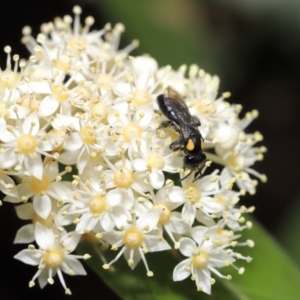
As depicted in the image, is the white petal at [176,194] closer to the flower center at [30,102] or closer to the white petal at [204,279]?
the white petal at [204,279]

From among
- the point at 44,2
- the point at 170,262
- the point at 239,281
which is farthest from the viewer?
the point at 44,2

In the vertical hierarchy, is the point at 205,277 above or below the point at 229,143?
below

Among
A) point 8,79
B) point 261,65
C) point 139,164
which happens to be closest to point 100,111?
point 139,164

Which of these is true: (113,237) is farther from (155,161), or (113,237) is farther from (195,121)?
(195,121)

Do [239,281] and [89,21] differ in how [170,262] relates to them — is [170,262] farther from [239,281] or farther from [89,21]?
[89,21]

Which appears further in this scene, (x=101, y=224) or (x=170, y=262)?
(x=170, y=262)

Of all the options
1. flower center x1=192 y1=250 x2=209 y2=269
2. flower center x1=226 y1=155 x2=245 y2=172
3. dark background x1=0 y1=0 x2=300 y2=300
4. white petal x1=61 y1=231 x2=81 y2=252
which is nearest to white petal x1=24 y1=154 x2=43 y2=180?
white petal x1=61 y1=231 x2=81 y2=252

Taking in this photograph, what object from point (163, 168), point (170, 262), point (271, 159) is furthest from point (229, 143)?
point (271, 159)

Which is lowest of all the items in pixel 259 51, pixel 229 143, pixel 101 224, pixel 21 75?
pixel 101 224
